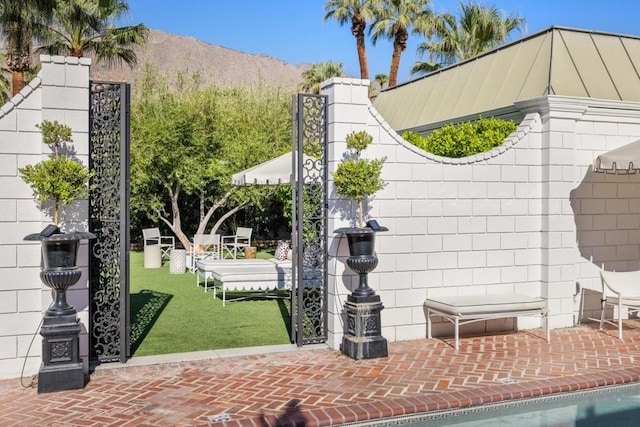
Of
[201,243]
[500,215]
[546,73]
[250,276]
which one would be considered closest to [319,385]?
[500,215]

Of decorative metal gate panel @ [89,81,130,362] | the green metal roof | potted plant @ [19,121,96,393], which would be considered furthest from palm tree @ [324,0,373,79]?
potted plant @ [19,121,96,393]

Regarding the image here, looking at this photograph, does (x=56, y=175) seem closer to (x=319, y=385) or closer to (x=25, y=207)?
(x=25, y=207)

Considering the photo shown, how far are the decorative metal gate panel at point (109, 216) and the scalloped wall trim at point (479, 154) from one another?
117 inches

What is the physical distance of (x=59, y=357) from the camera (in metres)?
5.34

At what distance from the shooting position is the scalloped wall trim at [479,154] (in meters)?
7.15

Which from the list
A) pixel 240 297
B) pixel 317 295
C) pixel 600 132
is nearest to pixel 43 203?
pixel 317 295

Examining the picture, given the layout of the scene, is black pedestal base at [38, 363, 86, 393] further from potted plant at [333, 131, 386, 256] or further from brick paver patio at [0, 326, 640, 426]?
potted plant at [333, 131, 386, 256]

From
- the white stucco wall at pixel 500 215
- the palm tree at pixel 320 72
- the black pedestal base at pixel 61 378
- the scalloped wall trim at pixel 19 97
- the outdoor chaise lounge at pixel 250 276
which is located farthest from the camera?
the palm tree at pixel 320 72

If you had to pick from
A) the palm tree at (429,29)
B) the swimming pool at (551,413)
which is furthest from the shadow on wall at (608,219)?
the palm tree at (429,29)

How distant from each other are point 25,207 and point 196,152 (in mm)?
11325

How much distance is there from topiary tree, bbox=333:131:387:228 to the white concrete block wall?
111 inches

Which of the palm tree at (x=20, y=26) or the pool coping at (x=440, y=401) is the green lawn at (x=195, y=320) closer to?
the pool coping at (x=440, y=401)

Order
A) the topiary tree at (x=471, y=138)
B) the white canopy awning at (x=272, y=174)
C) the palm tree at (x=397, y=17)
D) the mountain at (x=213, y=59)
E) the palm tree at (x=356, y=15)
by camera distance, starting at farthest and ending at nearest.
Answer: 1. the mountain at (x=213, y=59)
2. the palm tree at (x=397, y=17)
3. the palm tree at (x=356, y=15)
4. the white canopy awning at (x=272, y=174)
5. the topiary tree at (x=471, y=138)

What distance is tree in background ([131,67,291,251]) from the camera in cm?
1620
